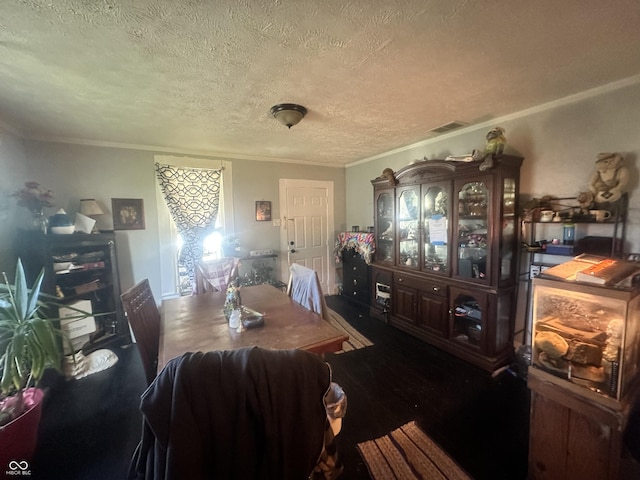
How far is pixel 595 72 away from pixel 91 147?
4497 mm

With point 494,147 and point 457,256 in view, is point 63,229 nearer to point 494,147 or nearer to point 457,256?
point 457,256

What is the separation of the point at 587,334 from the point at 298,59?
1976 millimetres

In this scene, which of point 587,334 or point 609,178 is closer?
point 587,334

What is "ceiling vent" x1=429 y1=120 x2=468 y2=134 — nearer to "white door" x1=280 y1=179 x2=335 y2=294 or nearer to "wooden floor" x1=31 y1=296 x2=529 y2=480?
"white door" x1=280 y1=179 x2=335 y2=294

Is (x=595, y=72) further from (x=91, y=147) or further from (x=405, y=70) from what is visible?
(x=91, y=147)

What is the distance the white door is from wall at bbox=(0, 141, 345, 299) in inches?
12.2

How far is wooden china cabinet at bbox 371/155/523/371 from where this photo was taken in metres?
2.35

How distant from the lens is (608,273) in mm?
1158

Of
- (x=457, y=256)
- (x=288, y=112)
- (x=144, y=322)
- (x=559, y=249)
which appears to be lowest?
(x=144, y=322)

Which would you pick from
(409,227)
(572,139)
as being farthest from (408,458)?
(572,139)

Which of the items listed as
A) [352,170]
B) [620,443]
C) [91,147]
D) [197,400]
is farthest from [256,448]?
[352,170]

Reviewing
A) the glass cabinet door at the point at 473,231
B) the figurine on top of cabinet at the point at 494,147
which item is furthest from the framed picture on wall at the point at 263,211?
the figurine on top of cabinet at the point at 494,147

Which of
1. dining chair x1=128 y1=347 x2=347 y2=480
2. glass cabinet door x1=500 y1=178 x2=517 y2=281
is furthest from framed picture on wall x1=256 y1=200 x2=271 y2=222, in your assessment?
dining chair x1=128 y1=347 x2=347 y2=480

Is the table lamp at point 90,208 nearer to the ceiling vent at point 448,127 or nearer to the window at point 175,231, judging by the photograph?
the window at point 175,231
